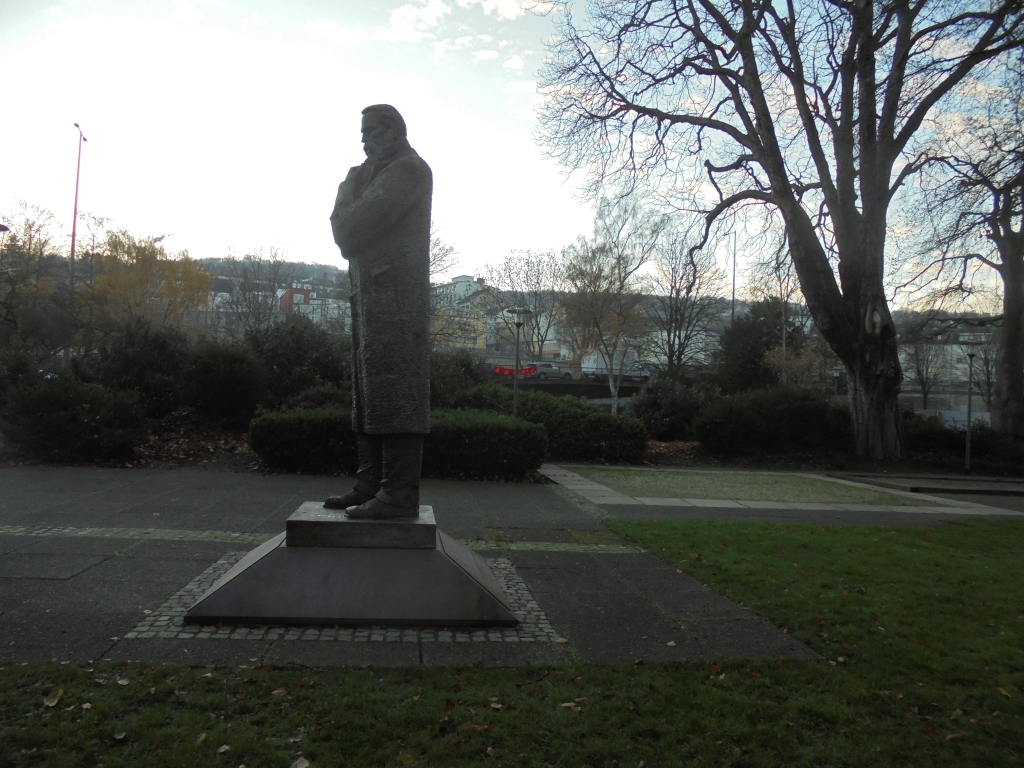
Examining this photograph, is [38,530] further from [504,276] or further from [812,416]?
[504,276]

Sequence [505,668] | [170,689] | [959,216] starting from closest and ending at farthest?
[170,689] → [505,668] → [959,216]

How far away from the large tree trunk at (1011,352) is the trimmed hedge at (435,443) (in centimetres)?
1785

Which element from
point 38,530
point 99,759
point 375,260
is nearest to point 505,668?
point 99,759

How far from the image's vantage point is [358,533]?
180 inches

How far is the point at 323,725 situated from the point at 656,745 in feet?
4.78

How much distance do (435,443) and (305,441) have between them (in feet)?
7.37

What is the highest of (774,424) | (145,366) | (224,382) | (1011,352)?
(1011,352)

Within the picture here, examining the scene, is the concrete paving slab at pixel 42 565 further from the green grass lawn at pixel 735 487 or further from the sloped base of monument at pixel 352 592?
the green grass lawn at pixel 735 487

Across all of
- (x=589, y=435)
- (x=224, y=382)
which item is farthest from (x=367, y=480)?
(x=589, y=435)

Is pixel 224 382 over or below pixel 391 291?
below

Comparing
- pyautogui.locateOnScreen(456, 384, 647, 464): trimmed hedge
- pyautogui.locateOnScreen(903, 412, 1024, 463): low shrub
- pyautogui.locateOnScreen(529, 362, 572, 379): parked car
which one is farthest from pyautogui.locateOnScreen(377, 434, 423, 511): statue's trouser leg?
pyautogui.locateOnScreen(529, 362, 572, 379): parked car

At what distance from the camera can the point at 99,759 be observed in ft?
9.16

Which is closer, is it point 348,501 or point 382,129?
point 382,129

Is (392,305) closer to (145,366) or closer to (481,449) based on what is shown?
(481,449)
